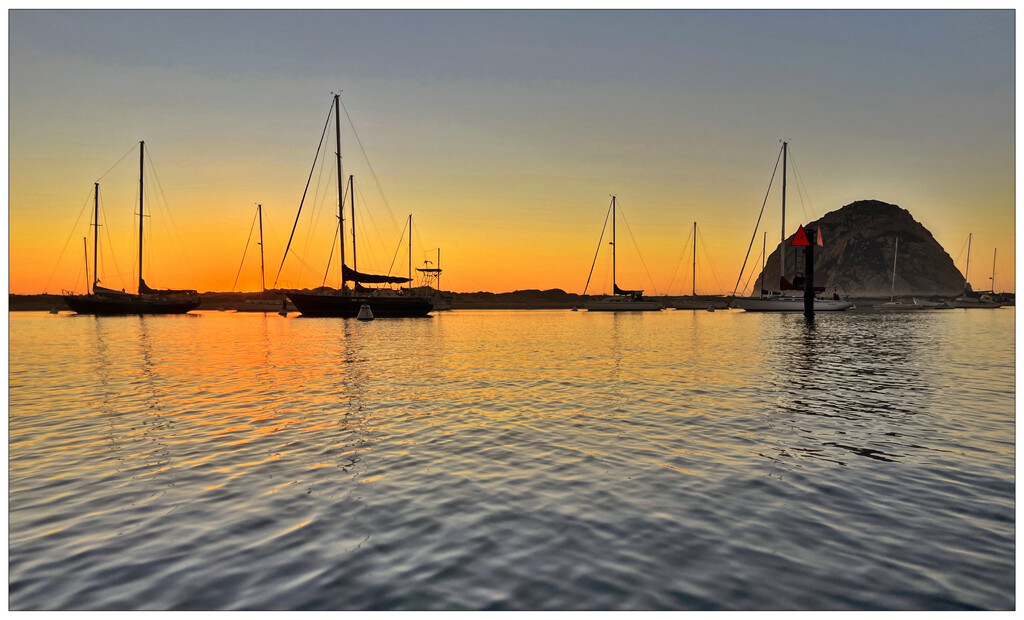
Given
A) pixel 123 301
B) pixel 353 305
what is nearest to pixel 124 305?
pixel 123 301

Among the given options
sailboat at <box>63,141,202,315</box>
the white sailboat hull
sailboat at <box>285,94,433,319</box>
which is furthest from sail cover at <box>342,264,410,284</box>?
the white sailboat hull

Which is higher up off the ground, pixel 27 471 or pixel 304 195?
pixel 304 195

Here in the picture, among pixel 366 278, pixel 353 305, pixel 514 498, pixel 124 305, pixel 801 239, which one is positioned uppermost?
pixel 801 239

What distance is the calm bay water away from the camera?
5098 millimetres

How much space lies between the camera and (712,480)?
8070mm

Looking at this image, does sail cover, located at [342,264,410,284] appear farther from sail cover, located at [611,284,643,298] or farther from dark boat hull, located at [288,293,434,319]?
sail cover, located at [611,284,643,298]

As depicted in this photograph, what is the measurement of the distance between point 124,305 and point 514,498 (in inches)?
3429

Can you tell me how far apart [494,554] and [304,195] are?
61.8m

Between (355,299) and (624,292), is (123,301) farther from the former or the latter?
(624,292)

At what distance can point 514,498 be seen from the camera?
7387 mm

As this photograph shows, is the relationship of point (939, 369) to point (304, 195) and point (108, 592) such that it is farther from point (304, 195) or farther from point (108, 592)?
point (304, 195)

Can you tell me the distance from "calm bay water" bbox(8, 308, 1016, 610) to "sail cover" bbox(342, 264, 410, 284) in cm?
4662

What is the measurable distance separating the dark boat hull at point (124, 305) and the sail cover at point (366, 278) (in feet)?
109

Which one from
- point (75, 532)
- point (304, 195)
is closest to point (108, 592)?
point (75, 532)
